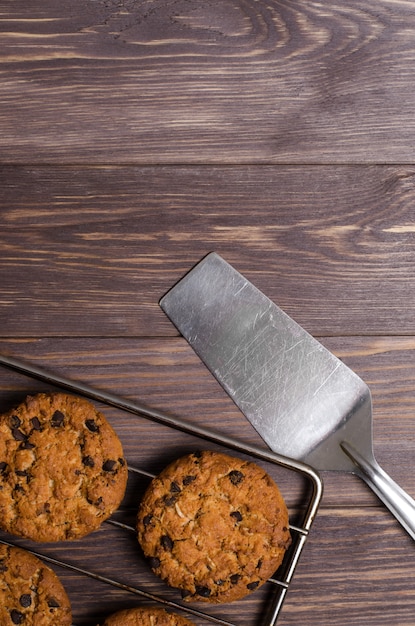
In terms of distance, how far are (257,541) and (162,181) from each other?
55cm

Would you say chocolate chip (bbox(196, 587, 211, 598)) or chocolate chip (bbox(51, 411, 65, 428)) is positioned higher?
chocolate chip (bbox(51, 411, 65, 428))

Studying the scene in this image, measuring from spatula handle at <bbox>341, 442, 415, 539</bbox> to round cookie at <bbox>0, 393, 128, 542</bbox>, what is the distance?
36 cm

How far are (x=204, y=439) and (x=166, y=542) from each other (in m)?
0.16

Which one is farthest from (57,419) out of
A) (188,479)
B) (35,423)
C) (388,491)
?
(388,491)

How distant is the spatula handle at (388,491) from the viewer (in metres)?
1.08

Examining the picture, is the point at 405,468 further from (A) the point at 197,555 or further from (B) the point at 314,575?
(A) the point at 197,555

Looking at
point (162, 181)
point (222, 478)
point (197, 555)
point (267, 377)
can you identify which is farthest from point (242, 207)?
point (197, 555)

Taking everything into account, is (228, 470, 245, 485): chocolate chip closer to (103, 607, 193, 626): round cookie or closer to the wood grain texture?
the wood grain texture

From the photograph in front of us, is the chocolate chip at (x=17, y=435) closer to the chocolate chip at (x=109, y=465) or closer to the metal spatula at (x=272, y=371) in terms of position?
the chocolate chip at (x=109, y=465)

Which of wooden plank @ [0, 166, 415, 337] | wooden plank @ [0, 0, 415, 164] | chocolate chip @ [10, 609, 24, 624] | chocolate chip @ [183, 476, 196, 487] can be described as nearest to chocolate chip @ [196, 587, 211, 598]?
chocolate chip @ [183, 476, 196, 487]

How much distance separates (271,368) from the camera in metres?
1.10

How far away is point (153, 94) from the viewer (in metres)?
1.11

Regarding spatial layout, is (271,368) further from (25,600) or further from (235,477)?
(25,600)

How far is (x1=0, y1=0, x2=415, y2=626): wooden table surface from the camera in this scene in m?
1.09
